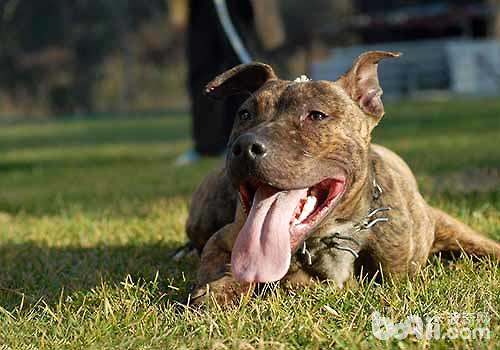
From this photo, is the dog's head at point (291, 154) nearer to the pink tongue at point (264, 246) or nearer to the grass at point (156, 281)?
the pink tongue at point (264, 246)

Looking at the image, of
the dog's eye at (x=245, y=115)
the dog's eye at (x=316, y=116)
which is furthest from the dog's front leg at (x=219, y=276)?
the dog's eye at (x=316, y=116)

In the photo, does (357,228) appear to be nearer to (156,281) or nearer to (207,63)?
(156,281)

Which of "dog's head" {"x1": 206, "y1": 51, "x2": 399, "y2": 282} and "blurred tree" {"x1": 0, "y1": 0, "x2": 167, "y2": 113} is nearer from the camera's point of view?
"dog's head" {"x1": 206, "y1": 51, "x2": 399, "y2": 282}

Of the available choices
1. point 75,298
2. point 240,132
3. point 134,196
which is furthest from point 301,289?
point 134,196

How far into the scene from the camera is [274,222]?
3.80 meters

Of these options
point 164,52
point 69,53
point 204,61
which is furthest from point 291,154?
point 164,52

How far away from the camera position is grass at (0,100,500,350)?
11.4ft

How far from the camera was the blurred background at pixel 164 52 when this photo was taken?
31.8 metres

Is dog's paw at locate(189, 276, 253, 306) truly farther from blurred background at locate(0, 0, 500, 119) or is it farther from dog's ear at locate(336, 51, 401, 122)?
blurred background at locate(0, 0, 500, 119)

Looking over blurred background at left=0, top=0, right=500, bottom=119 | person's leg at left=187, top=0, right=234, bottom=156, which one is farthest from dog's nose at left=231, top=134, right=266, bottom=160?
blurred background at left=0, top=0, right=500, bottom=119

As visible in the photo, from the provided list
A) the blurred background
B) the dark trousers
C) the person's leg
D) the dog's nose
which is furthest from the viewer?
the blurred background

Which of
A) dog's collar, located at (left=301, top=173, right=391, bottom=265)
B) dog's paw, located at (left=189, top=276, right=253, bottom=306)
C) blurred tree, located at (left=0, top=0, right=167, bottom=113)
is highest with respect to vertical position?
dog's collar, located at (left=301, top=173, right=391, bottom=265)

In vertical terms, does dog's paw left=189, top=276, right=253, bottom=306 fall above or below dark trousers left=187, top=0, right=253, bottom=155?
above

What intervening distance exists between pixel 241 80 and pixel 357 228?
100 cm
